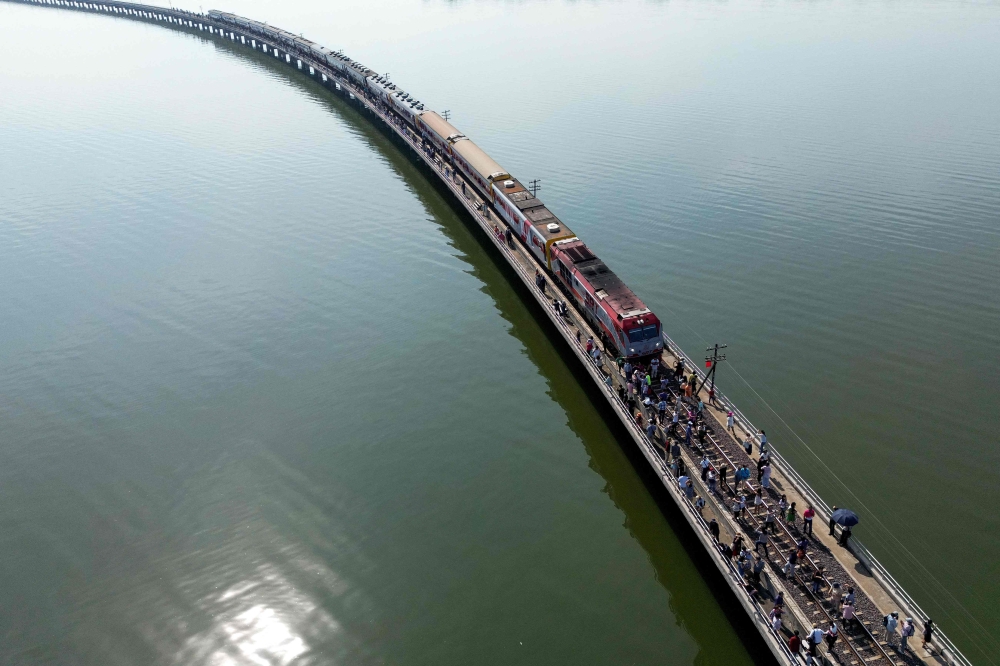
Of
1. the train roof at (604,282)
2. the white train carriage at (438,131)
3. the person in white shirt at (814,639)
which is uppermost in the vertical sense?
the white train carriage at (438,131)

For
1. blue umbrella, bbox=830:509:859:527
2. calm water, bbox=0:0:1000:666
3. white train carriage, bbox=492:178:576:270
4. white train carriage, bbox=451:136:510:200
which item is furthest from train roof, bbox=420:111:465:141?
blue umbrella, bbox=830:509:859:527

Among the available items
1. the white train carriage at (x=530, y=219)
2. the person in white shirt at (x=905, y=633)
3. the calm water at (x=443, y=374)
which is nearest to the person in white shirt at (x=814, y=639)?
the person in white shirt at (x=905, y=633)

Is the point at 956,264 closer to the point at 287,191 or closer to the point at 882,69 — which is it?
the point at 287,191

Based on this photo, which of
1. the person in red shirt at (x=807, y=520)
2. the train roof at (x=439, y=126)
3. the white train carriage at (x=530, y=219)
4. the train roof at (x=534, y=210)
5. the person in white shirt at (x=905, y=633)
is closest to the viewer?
the person in white shirt at (x=905, y=633)

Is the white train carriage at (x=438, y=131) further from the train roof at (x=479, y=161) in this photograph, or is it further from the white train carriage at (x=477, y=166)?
the train roof at (x=479, y=161)

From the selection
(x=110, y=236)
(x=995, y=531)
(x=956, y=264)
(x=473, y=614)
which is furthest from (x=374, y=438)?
(x=956, y=264)

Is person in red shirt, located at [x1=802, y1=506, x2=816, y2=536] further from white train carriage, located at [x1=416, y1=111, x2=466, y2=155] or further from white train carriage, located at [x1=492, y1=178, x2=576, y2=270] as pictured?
white train carriage, located at [x1=416, y1=111, x2=466, y2=155]

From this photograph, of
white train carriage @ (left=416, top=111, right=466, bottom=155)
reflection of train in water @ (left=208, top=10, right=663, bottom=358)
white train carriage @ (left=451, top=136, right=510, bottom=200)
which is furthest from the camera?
white train carriage @ (left=416, top=111, right=466, bottom=155)

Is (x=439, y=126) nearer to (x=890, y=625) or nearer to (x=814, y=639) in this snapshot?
(x=814, y=639)
